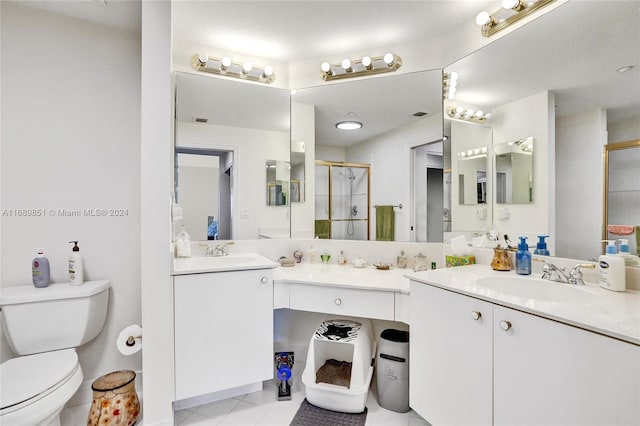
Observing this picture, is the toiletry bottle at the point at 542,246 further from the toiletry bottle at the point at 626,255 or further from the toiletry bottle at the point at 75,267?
the toiletry bottle at the point at 75,267

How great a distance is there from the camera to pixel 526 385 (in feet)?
3.37

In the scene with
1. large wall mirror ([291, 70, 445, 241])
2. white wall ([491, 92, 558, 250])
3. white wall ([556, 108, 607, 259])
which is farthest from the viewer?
large wall mirror ([291, 70, 445, 241])

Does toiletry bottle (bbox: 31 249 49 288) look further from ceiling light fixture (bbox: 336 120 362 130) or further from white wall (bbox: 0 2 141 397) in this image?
ceiling light fixture (bbox: 336 120 362 130)

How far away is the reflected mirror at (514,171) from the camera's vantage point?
61.2 inches

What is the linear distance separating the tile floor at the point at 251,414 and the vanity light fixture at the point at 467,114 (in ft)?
5.81

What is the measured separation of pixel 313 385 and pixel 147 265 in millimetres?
1129

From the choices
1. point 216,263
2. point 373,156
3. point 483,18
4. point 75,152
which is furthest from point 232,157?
point 483,18

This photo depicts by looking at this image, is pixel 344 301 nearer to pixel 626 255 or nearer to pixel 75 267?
pixel 626 255

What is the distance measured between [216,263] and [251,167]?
2.60 ft

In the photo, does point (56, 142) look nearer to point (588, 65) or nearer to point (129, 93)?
point (129, 93)

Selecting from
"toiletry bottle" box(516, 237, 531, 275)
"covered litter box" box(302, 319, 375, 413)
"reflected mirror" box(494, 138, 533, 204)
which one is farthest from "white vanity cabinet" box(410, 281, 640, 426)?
"reflected mirror" box(494, 138, 533, 204)

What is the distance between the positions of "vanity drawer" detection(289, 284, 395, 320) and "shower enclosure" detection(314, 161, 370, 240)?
602mm

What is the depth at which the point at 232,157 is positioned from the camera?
88.0 inches

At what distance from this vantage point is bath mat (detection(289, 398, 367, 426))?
5.44 ft
